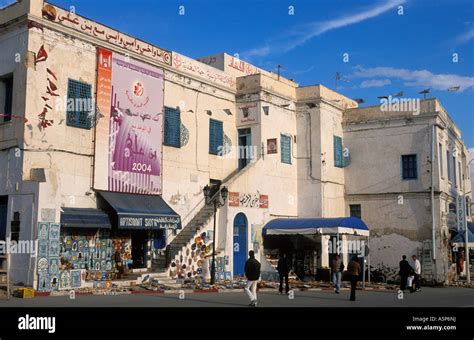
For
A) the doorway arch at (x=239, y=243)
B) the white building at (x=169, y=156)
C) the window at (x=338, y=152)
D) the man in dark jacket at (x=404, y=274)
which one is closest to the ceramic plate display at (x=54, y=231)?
the white building at (x=169, y=156)

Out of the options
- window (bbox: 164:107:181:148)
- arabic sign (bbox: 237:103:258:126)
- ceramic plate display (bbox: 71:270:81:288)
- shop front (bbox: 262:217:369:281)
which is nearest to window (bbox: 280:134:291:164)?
arabic sign (bbox: 237:103:258:126)

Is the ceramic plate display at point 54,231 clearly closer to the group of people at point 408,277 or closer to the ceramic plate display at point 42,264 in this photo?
the ceramic plate display at point 42,264

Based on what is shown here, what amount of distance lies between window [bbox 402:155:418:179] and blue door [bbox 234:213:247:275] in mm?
10418

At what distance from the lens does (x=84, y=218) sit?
2059 cm

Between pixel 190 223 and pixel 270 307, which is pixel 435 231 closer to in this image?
pixel 190 223

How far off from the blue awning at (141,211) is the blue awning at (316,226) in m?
5.85

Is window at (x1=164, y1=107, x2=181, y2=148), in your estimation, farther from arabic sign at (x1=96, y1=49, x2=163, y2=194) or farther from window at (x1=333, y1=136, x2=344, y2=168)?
window at (x1=333, y1=136, x2=344, y2=168)

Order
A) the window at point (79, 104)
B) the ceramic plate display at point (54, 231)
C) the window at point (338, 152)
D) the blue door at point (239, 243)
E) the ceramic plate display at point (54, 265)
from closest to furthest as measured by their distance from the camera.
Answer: the ceramic plate display at point (54, 265)
the ceramic plate display at point (54, 231)
the window at point (79, 104)
the blue door at point (239, 243)
the window at point (338, 152)

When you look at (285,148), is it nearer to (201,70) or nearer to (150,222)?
(201,70)

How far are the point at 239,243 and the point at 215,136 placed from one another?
551 cm

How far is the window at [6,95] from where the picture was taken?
21000 mm

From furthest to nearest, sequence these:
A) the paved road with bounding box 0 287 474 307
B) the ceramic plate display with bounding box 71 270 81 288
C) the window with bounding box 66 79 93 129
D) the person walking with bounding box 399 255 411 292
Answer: the person walking with bounding box 399 255 411 292 < the window with bounding box 66 79 93 129 < the ceramic plate display with bounding box 71 270 81 288 < the paved road with bounding box 0 287 474 307

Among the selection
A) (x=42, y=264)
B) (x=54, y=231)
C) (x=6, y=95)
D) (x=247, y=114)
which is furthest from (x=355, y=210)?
(x=6, y=95)

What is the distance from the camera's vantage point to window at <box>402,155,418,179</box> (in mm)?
31188
